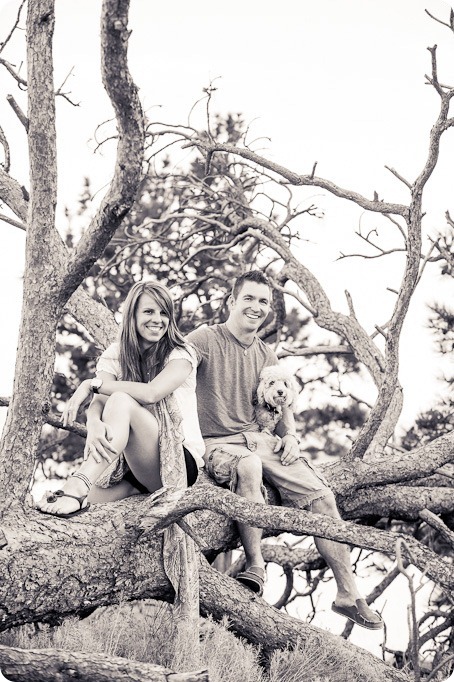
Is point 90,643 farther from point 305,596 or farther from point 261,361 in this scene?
point 305,596

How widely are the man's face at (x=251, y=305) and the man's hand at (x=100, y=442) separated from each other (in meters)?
1.53

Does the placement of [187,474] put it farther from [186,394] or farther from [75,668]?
[75,668]

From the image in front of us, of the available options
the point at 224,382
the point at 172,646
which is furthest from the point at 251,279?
the point at 172,646

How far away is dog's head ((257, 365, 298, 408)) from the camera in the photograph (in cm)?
574

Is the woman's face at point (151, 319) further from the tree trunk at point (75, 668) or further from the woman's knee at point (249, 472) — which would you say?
the tree trunk at point (75, 668)

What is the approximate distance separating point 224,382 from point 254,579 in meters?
1.21

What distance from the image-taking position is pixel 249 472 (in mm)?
5359

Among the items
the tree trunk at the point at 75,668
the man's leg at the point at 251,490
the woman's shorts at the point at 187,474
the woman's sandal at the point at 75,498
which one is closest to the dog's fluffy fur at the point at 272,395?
the man's leg at the point at 251,490

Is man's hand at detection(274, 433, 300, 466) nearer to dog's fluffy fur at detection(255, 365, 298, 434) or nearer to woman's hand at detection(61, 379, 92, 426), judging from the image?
dog's fluffy fur at detection(255, 365, 298, 434)

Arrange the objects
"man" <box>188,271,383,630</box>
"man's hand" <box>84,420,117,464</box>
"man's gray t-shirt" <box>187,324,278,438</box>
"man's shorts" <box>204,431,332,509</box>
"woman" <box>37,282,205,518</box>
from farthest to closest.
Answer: "man's gray t-shirt" <box>187,324,278,438</box>, "man's shorts" <box>204,431,332,509</box>, "man" <box>188,271,383,630</box>, "woman" <box>37,282,205,518</box>, "man's hand" <box>84,420,117,464</box>

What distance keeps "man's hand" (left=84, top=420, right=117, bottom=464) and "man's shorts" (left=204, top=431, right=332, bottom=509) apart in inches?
42.0

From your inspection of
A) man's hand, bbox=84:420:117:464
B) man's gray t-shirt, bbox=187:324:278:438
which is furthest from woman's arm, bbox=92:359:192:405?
man's gray t-shirt, bbox=187:324:278:438

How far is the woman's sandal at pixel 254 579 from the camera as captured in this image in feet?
17.6

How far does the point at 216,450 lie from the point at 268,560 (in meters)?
2.90
